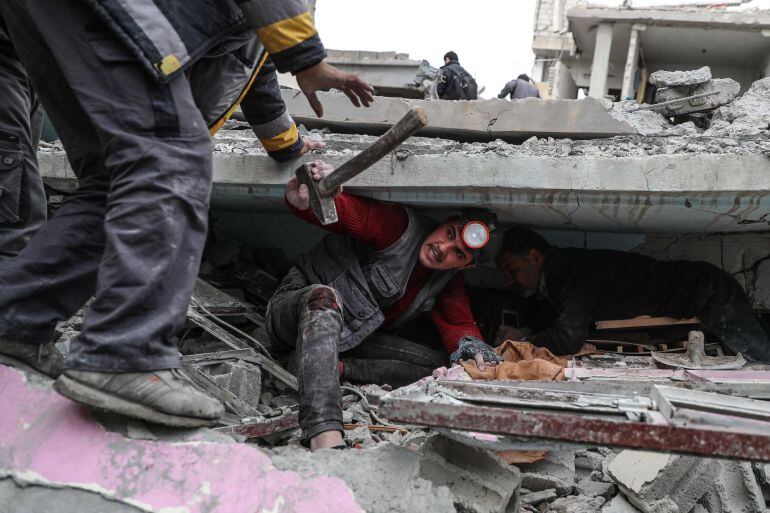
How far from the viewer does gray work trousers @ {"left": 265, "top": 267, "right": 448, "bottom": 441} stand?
8.23 feet

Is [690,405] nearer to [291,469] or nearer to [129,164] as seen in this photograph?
[291,469]

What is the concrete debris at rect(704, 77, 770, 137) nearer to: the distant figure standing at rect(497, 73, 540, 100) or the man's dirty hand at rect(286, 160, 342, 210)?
the man's dirty hand at rect(286, 160, 342, 210)

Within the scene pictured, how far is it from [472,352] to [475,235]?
634 mm

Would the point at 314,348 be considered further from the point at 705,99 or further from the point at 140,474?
the point at 705,99

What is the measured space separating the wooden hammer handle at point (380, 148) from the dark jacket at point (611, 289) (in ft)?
6.58

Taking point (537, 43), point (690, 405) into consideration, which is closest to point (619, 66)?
point (537, 43)

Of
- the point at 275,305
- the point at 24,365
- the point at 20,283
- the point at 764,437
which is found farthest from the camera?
the point at 275,305

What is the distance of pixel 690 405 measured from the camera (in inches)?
70.1

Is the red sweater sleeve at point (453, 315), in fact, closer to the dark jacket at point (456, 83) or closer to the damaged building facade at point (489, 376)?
the damaged building facade at point (489, 376)

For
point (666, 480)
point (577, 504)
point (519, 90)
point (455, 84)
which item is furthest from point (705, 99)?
point (519, 90)

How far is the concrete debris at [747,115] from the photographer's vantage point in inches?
138

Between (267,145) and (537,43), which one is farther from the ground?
(267,145)

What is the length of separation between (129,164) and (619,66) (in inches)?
589

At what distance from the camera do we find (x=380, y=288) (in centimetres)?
355
